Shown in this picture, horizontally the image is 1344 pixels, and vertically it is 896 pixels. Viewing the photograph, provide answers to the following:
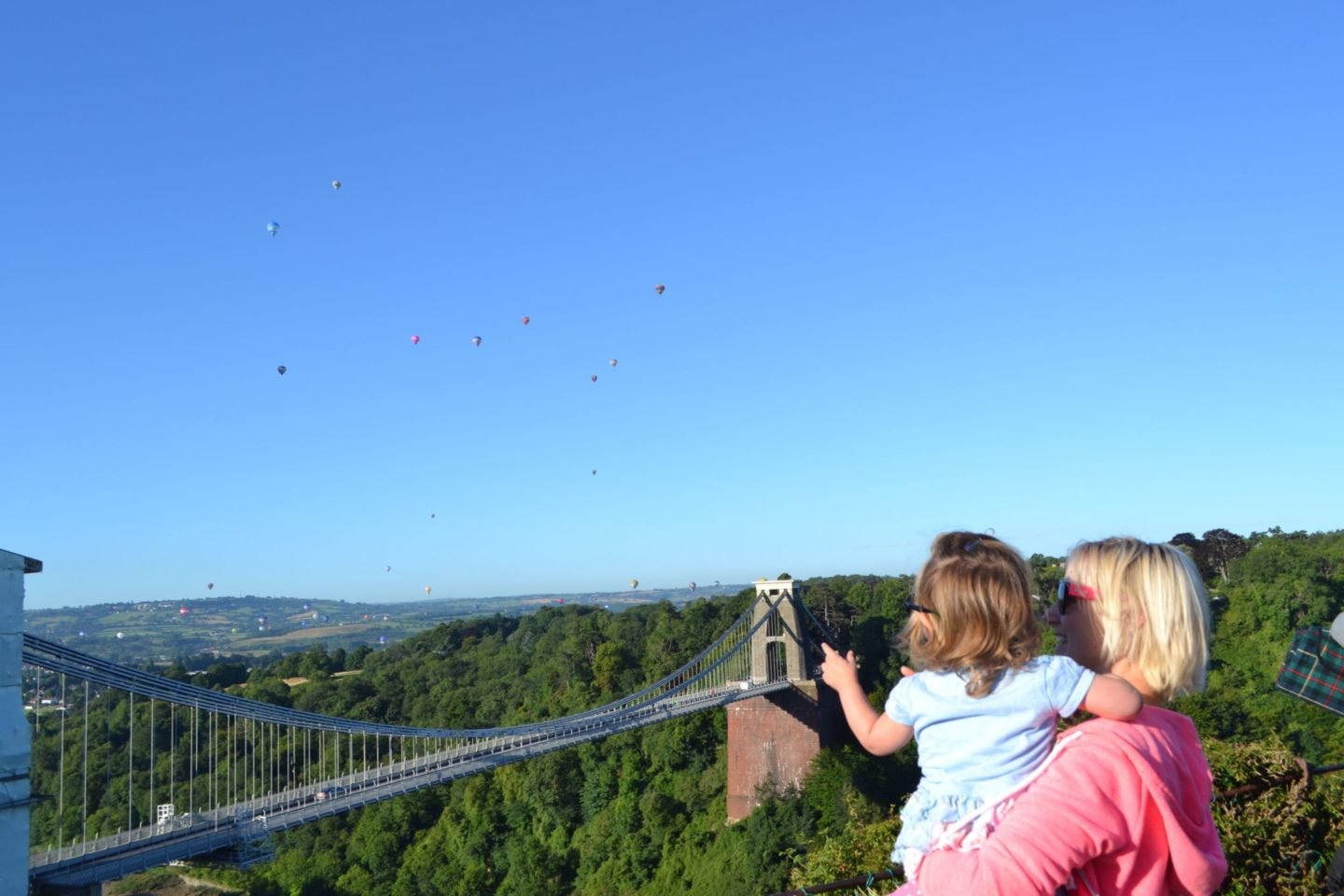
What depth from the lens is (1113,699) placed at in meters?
0.98

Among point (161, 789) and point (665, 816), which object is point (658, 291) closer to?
point (665, 816)

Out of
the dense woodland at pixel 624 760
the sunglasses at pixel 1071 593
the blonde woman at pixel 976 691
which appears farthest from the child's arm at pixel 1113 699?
Answer: the dense woodland at pixel 624 760

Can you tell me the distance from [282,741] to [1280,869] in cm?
2026

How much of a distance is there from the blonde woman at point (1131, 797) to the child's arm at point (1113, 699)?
1 centimetres

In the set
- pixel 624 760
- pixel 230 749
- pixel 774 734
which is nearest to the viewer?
pixel 230 749

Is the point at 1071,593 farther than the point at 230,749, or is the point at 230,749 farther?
the point at 230,749

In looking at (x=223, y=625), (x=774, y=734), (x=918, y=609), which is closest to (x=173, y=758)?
(x=774, y=734)

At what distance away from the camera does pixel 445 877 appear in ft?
60.6

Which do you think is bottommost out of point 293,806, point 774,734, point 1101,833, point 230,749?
point 774,734

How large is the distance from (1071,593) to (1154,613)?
3.3 inches

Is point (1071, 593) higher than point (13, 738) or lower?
higher

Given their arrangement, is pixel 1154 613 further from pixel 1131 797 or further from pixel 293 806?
pixel 293 806

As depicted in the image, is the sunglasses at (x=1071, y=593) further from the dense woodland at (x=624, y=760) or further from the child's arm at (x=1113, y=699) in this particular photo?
the dense woodland at (x=624, y=760)

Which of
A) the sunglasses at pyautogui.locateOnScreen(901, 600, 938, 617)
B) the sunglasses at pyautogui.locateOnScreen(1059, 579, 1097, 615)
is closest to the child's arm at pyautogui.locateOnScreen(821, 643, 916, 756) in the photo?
the sunglasses at pyautogui.locateOnScreen(901, 600, 938, 617)
